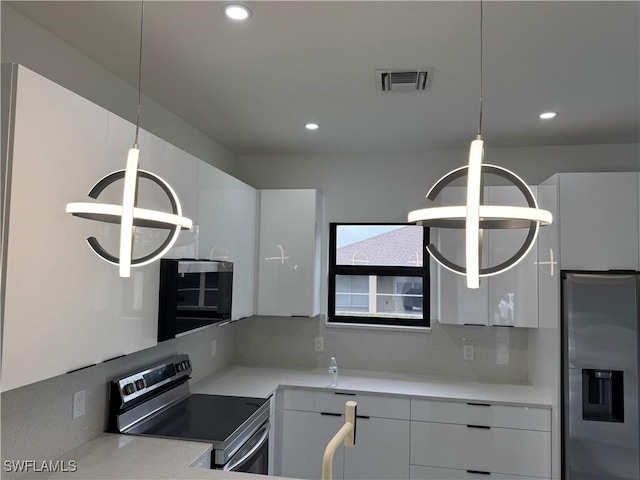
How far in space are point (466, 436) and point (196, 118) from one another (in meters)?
2.81

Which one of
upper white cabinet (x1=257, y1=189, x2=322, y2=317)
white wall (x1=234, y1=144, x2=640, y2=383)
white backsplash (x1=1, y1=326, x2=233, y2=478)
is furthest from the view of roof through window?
white backsplash (x1=1, y1=326, x2=233, y2=478)

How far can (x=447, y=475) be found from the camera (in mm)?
2916

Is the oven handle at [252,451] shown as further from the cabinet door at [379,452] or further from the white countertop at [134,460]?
the cabinet door at [379,452]

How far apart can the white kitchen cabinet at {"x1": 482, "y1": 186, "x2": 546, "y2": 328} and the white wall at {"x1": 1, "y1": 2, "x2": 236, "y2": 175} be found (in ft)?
7.59

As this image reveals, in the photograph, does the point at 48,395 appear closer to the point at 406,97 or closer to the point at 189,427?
the point at 189,427

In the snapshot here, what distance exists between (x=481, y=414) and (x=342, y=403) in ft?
3.08

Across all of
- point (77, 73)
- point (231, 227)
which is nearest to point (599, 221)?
point (231, 227)

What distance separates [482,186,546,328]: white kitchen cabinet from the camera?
310 centimetres

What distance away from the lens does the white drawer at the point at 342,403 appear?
3.01m

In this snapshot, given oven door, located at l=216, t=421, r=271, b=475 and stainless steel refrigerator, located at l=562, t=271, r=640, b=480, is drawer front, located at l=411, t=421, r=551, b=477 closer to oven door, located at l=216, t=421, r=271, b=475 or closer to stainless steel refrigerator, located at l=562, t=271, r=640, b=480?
stainless steel refrigerator, located at l=562, t=271, r=640, b=480

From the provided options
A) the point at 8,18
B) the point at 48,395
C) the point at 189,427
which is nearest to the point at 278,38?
the point at 8,18

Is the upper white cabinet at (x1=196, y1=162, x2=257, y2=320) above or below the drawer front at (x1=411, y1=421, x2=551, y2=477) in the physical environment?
above

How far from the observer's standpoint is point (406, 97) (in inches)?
96.8

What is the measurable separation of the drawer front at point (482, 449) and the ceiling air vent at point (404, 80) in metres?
2.17
